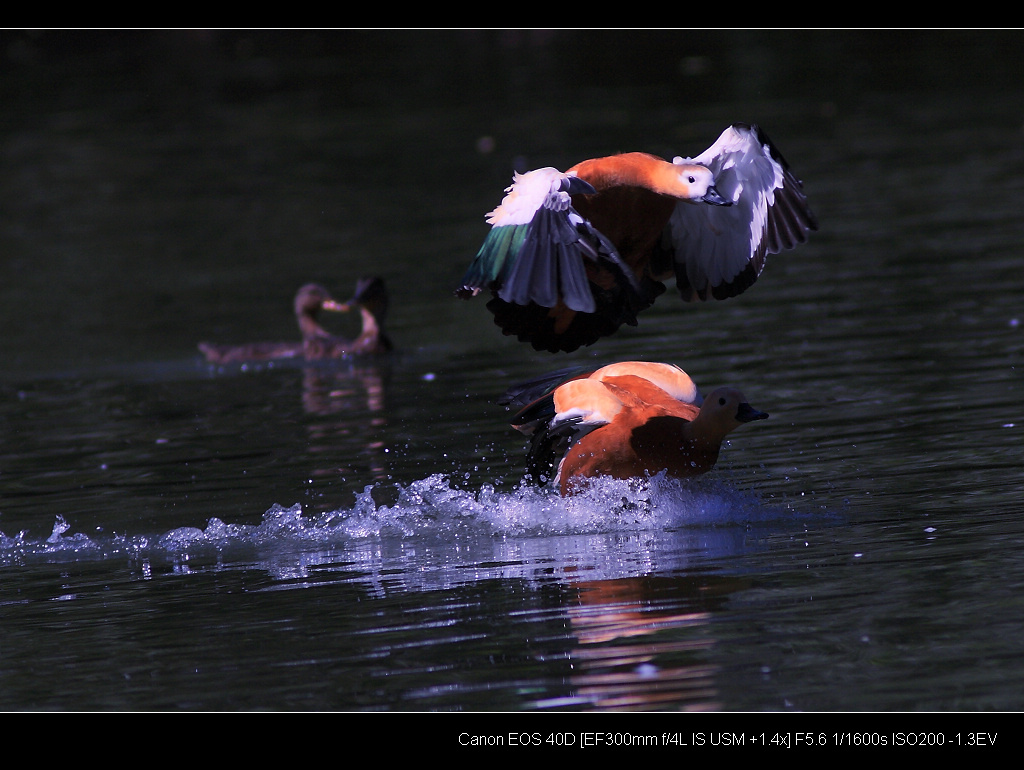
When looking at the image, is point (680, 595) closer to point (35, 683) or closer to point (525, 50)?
point (35, 683)

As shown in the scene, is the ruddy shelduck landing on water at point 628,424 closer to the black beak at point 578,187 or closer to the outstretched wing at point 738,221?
the outstretched wing at point 738,221

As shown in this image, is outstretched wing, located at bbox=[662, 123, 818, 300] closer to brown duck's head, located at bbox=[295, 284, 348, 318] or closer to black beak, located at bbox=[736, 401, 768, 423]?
black beak, located at bbox=[736, 401, 768, 423]

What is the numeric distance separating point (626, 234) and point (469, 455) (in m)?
1.54

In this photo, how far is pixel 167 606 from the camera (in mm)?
6465

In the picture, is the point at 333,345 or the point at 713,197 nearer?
the point at 713,197

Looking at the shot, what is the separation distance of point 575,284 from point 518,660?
1.86 meters

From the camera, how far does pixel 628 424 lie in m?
7.32

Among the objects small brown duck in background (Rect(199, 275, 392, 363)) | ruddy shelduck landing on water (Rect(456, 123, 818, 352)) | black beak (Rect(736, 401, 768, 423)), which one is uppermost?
small brown duck in background (Rect(199, 275, 392, 363))

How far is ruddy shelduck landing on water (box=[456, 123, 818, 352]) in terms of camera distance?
22.4 ft

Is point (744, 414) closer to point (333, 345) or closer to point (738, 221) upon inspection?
point (738, 221)

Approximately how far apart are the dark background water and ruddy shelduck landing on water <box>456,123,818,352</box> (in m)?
0.87

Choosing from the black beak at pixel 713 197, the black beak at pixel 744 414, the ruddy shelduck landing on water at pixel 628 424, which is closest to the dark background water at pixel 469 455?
the ruddy shelduck landing on water at pixel 628 424

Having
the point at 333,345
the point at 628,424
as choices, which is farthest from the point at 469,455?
the point at 333,345

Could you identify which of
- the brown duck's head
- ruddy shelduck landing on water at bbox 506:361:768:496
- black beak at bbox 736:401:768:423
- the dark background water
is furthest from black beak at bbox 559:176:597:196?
the brown duck's head
